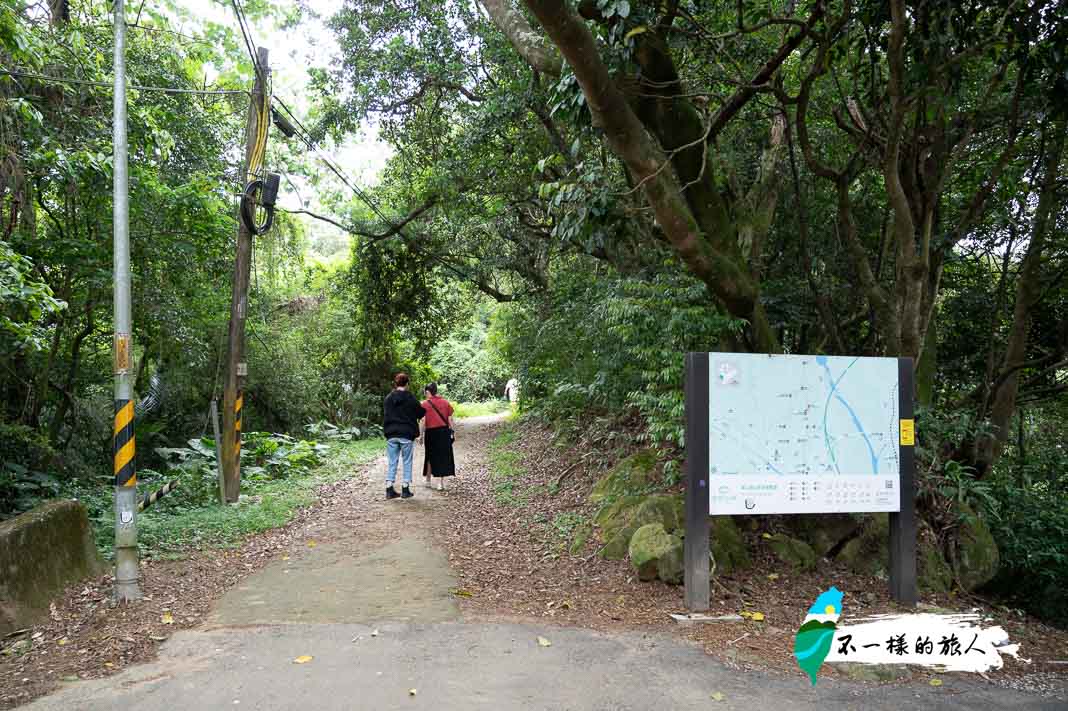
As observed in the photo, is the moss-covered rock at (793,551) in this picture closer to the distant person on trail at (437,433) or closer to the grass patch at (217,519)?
the distant person on trail at (437,433)

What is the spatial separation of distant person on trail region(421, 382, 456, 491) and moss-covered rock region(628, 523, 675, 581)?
192 inches

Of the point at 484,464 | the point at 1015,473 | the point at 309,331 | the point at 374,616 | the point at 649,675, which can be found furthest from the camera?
the point at 309,331

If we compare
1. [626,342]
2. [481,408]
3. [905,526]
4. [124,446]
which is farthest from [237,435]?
[481,408]

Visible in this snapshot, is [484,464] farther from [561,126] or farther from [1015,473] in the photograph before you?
[1015,473]

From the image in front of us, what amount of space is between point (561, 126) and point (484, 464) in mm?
6752

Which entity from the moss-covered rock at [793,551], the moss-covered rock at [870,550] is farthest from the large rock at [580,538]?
the moss-covered rock at [870,550]

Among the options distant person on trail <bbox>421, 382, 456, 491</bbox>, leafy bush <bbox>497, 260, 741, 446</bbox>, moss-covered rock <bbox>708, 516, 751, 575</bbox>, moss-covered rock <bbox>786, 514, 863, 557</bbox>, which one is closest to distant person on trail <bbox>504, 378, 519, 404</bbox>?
leafy bush <bbox>497, 260, 741, 446</bbox>

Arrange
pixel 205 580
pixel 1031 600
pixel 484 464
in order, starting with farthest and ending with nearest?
pixel 484 464 < pixel 1031 600 < pixel 205 580

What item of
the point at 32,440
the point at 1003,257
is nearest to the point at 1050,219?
the point at 1003,257

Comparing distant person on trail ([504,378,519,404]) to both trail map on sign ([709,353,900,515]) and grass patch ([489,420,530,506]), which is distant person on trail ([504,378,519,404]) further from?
trail map on sign ([709,353,900,515])

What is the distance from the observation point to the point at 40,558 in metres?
6.13

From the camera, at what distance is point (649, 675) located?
4633 millimetres

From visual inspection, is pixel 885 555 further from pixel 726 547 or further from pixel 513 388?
pixel 513 388

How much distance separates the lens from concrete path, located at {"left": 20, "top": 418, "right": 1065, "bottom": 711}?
168 inches
